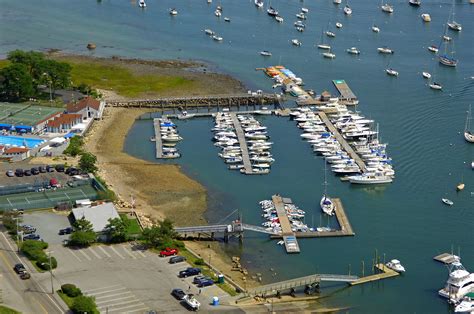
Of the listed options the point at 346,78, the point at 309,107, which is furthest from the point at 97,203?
the point at 346,78

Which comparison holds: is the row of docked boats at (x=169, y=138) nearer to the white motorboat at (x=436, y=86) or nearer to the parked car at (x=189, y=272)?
the parked car at (x=189, y=272)

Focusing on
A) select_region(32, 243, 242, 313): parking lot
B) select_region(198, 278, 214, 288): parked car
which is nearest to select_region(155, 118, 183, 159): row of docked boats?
select_region(32, 243, 242, 313): parking lot

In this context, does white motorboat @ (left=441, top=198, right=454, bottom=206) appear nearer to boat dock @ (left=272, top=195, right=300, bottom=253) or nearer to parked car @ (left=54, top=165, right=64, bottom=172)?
boat dock @ (left=272, top=195, right=300, bottom=253)

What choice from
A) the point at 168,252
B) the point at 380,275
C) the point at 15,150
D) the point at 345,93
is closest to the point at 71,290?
the point at 168,252

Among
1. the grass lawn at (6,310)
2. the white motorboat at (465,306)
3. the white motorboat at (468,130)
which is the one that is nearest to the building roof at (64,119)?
the grass lawn at (6,310)

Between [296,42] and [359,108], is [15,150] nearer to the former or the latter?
[359,108]
